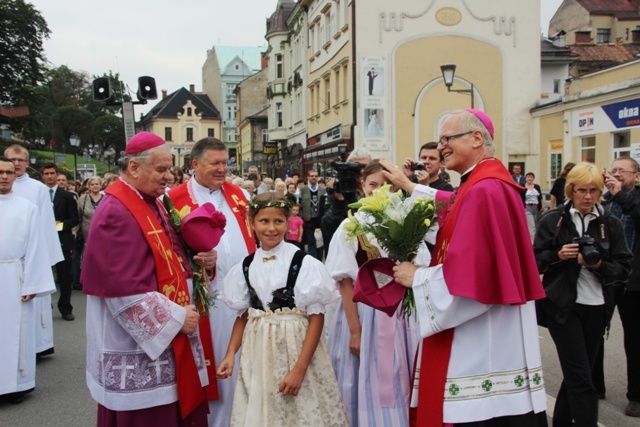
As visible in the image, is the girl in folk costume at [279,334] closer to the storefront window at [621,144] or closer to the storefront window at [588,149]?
the storefront window at [621,144]

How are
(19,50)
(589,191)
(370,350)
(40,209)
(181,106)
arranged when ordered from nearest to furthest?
(370,350) → (589,191) → (40,209) → (19,50) → (181,106)

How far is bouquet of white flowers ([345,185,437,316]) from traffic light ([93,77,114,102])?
10365 mm

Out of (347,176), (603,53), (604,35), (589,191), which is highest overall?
(604,35)

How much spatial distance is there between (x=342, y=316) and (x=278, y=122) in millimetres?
42575

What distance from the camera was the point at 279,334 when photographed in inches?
141

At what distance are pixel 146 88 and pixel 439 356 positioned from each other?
1077 cm

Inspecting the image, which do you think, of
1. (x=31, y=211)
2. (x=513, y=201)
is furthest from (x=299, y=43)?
(x=513, y=201)

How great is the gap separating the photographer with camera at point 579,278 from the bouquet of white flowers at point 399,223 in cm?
168

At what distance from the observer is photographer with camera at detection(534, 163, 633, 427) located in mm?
4238

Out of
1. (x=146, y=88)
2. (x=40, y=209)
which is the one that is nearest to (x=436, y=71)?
(x=146, y=88)

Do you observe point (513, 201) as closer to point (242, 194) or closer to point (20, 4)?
point (242, 194)

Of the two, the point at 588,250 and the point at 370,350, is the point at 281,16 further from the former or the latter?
the point at 370,350

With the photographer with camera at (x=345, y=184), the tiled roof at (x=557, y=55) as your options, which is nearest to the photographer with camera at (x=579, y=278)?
the photographer with camera at (x=345, y=184)

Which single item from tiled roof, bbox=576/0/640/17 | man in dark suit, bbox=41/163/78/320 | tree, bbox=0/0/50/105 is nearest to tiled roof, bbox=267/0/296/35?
tree, bbox=0/0/50/105
